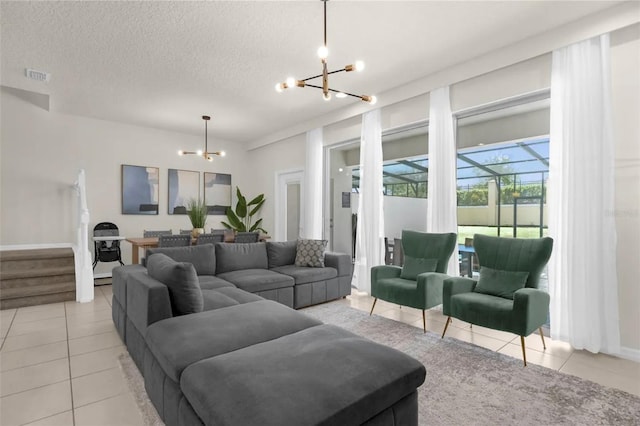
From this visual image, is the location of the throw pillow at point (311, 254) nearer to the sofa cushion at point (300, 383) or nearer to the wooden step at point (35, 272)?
the sofa cushion at point (300, 383)

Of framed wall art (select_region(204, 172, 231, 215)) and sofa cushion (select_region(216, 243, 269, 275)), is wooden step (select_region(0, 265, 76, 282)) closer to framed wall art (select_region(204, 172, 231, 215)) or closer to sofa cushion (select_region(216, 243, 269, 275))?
sofa cushion (select_region(216, 243, 269, 275))

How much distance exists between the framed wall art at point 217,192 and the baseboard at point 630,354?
699 cm

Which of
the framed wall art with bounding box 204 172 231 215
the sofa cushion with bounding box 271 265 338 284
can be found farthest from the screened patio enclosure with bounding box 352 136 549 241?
the framed wall art with bounding box 204 172 231 215

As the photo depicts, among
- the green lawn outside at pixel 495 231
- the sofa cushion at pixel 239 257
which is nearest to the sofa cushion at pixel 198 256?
the sofa cushion at pixel 239 257

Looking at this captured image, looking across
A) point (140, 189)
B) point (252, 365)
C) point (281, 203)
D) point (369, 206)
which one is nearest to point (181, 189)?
point (140, 189)

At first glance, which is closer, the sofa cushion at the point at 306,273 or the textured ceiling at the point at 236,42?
the textured ceiling at the point at 236,42

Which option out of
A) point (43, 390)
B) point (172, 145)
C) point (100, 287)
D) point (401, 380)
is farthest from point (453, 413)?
point (172, 145)

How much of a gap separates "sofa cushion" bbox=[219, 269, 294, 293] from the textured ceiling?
2.54 m

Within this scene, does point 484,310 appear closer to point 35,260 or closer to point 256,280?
point 256,280

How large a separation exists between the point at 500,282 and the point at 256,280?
258 centimetres

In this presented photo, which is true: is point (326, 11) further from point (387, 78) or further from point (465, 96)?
point (465, 96)

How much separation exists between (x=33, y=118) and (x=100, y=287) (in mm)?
3049

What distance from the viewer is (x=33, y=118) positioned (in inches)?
213

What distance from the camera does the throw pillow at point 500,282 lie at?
3.03 m
